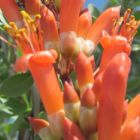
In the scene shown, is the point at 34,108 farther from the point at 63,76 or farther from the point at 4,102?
the point at 63,76

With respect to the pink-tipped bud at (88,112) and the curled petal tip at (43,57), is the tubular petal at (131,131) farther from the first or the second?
the curled petal tip at (43,57)

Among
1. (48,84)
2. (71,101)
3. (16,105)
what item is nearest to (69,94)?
(71,101)

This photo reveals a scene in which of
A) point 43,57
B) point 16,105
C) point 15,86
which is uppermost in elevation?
point 43,57

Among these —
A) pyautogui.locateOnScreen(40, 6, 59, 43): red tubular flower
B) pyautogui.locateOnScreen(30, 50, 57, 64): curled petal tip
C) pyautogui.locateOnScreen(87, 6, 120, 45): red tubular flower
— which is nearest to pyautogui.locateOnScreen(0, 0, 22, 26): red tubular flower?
pyautogui.locateOnScreen(40, 6, 59, 43): red tubular flower

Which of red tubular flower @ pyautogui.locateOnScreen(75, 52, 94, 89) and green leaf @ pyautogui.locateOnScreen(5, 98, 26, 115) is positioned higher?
red tubular flower @ pyautogui.locateOnScreen(75, 52, 94, 89)

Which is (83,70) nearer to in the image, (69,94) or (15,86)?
(69,94)

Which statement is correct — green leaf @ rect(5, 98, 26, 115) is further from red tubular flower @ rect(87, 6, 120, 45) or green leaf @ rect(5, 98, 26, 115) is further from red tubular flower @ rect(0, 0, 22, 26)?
red tubular flower @ rect(87, 6, 120, 45)
